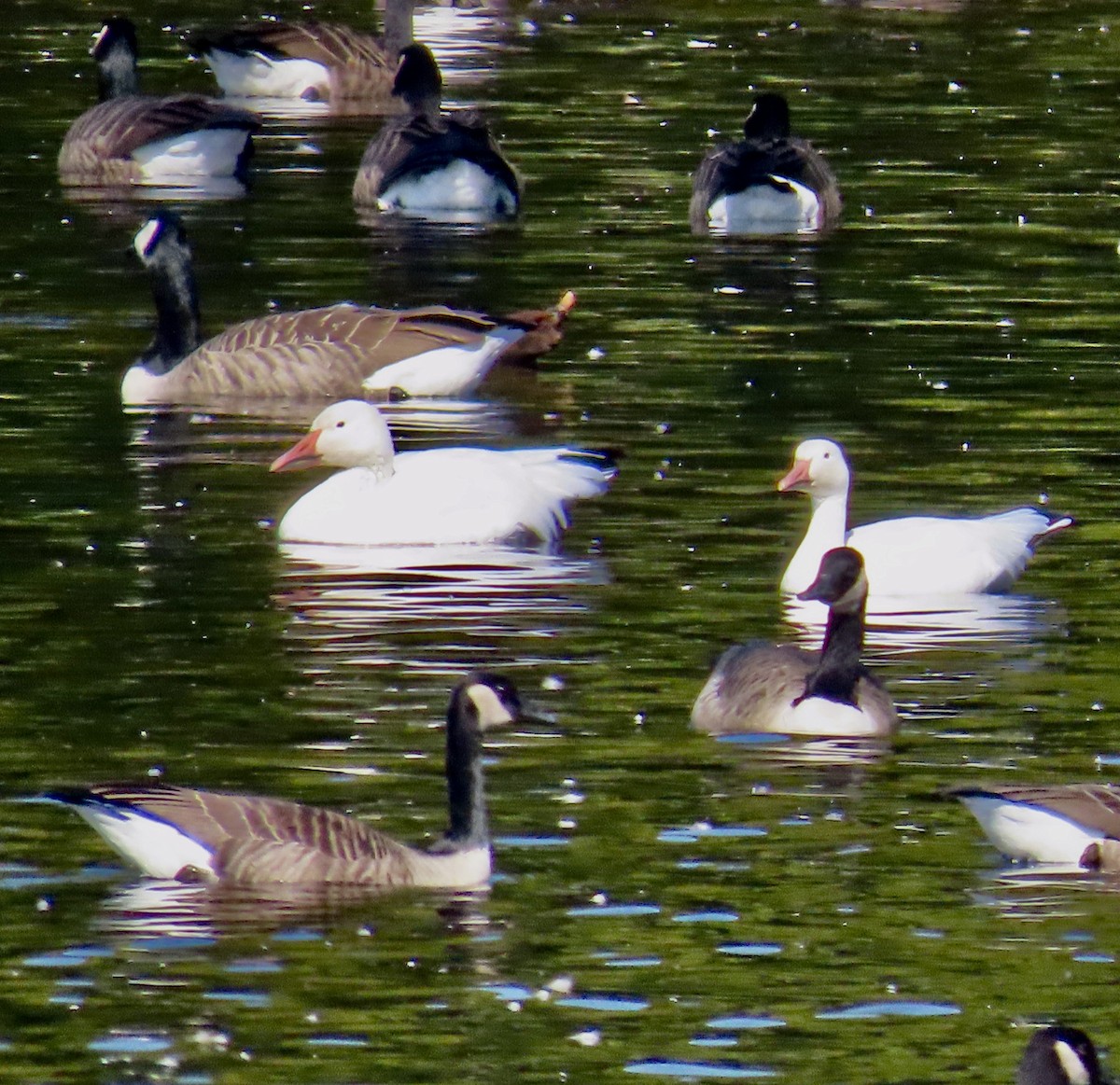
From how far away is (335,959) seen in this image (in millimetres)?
10641

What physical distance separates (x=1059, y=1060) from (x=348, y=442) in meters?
9.02

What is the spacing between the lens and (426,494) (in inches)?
671

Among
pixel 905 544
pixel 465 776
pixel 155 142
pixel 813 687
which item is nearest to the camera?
pixel 465 776

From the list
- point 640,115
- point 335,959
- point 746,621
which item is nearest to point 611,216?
point 640,115

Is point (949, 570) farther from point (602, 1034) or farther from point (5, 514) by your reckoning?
point (602, 1034)

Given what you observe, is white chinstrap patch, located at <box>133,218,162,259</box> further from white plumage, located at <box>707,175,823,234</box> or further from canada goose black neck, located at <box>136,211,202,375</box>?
white plumage, located at <box>707,175,823,234</box>

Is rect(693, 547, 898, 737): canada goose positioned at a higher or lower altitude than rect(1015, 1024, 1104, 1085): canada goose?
higher

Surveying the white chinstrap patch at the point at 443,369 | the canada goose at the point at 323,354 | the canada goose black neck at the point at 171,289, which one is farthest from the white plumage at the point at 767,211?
the canada goose black neck at the point at 171,289

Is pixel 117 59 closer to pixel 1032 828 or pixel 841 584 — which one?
pixel 841 584

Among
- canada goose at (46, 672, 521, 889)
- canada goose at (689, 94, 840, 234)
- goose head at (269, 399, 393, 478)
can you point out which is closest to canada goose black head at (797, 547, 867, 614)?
canada goose at (46, 672, 521, 889)

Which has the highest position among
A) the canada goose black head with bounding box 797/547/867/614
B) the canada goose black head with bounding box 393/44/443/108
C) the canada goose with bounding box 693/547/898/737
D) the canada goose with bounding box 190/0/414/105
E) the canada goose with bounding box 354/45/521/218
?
the canada goose with bounding box 190/0/414/105

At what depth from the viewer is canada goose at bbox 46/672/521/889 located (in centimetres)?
1130

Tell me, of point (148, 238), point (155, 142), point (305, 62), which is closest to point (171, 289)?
point (148, 238)

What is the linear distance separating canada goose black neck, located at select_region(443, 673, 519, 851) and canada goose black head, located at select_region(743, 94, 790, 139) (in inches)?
658
